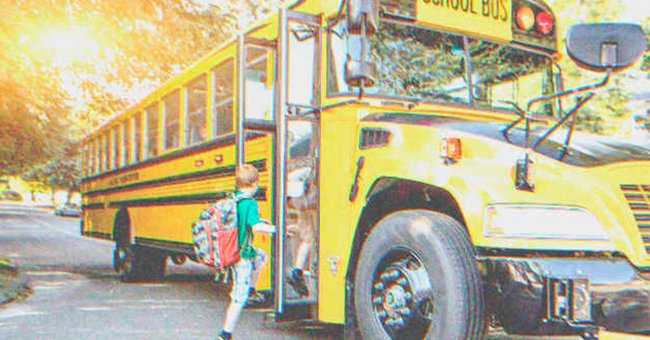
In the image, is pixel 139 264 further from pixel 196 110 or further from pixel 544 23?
pixel 544 23

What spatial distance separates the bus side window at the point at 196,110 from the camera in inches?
282

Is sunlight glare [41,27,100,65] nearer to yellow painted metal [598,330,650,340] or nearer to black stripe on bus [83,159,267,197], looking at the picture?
black stripe on bus [83,159,267,197]

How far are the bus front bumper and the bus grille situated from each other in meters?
0.18

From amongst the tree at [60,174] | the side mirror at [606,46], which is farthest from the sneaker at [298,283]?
the tree at [60,174]

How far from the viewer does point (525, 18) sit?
538 centimetres

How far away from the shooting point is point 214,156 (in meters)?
6.74

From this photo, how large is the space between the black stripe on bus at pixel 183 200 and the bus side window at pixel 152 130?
62 cm

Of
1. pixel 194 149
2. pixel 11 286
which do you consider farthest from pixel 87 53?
pixel 194 149

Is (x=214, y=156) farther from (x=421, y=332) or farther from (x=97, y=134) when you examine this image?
(x=97, y=134)

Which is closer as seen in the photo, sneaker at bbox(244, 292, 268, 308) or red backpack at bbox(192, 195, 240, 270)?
red backpack at bbox(192, 195, 240, 270)

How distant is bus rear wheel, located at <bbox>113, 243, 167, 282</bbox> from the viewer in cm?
995

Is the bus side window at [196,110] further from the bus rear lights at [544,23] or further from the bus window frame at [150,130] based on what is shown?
the bus rear lights at [544,23]

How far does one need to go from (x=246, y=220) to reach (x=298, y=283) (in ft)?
1.91

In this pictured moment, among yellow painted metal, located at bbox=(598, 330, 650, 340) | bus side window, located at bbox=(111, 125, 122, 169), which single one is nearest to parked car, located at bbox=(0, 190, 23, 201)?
bus side window, located at bbox=(111, 125, 122, 169)
